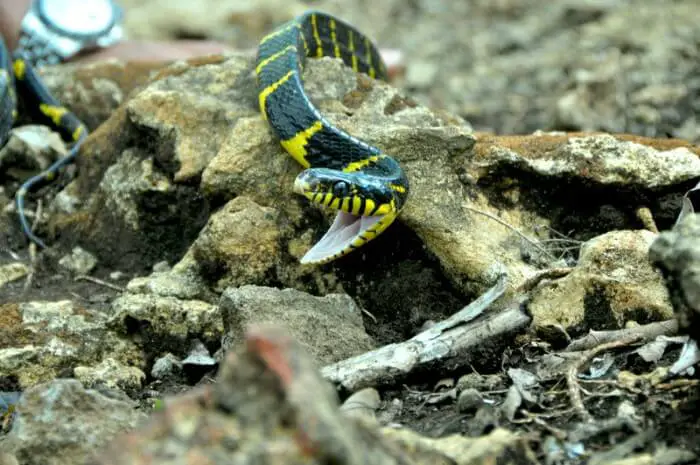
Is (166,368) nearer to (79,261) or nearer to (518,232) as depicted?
(79,261)

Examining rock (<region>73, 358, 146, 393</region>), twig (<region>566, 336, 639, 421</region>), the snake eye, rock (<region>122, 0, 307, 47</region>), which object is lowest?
rock (<region>122, 0, 307, 47</region>)

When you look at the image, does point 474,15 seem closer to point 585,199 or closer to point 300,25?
point 300,25

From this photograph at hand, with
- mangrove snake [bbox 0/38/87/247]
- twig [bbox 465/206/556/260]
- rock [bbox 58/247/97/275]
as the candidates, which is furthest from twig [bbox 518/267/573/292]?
mangrove snake [bbox 0/38/87/247]

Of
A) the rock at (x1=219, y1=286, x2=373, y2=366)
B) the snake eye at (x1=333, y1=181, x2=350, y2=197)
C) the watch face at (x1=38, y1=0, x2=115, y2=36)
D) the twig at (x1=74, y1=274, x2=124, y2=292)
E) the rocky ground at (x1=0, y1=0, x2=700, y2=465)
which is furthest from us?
the watch face at (x1=38, y1=0, x2=115, y2=36)

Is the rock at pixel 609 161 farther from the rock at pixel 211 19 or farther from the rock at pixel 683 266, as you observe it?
the rock at pixel 211 19

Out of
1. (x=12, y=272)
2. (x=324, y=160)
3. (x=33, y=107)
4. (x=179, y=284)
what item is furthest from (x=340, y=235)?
(x=33, y=107)

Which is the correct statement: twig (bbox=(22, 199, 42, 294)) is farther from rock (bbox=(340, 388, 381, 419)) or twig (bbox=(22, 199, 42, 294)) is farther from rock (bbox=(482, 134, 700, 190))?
rock (bbox=(482, 134, 700, 190))

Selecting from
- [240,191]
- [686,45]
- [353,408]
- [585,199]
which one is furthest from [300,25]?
[686,45]
